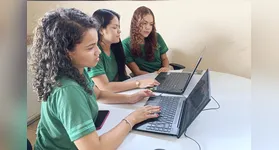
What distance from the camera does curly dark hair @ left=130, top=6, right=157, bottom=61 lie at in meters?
1.02

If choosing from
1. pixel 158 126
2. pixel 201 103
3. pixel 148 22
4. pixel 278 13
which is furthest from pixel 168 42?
pixel 278 13

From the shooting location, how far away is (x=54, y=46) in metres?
0.64

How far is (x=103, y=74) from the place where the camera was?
3.59 feet

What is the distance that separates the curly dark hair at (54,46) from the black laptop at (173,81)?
543 mm

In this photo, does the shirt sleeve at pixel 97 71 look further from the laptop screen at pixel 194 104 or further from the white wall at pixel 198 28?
the laptop screen at pixel 194 104

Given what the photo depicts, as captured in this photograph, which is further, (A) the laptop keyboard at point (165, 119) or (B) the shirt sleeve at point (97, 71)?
(B) the shirt sleeve at point (97, 71)

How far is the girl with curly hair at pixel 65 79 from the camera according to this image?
0.60 meters

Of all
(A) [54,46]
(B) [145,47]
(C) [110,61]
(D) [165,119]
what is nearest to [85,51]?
(A) [54,46]

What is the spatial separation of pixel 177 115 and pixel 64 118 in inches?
14.1

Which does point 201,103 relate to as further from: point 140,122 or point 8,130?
point 8,130

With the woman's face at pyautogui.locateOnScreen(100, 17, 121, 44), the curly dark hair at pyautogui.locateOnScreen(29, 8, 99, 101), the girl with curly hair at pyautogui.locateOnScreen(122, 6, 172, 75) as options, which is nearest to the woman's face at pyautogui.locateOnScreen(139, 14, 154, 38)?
the girl with curly hair at pyautogui.locateOnScreen(122, 6, 172, 75)

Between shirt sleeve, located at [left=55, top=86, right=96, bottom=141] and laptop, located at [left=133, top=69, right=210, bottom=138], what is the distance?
0.20m

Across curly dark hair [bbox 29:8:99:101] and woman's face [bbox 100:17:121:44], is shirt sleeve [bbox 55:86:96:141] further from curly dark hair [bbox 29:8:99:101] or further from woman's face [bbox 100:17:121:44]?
woman's face [bbox 100:17:121:44]

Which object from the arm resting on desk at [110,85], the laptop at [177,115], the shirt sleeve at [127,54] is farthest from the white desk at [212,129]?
the shirt sleeve at [127,54]
